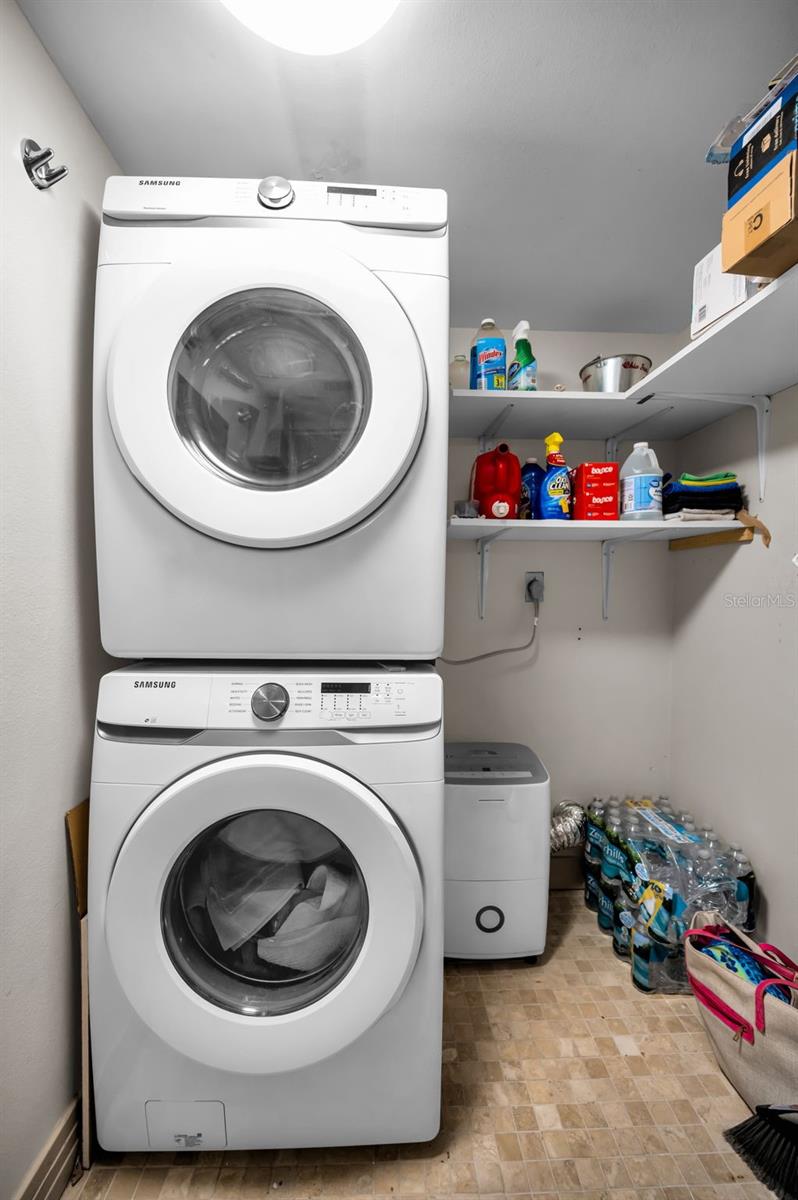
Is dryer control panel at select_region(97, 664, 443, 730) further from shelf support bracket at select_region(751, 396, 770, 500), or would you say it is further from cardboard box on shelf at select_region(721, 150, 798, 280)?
shelf support bracket at select_region(751, 396, 770, 500)

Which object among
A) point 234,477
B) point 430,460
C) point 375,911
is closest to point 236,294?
point 234,477

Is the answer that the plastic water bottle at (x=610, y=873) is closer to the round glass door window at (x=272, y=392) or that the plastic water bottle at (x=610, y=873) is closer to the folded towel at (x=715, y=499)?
the folded towel at (x=715, y=499)

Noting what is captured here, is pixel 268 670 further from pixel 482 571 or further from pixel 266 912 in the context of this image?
pixel 482 571

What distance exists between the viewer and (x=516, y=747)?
6.62ft

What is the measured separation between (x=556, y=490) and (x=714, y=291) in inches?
25.9

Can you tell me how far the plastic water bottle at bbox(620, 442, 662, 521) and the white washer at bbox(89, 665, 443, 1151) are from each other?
0.98m

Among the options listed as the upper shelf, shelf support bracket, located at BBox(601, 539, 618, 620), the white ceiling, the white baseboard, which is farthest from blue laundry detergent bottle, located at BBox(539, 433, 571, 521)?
the white baseboard

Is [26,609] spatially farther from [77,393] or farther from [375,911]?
[375,911]

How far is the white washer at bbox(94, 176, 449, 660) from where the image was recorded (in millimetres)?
1055

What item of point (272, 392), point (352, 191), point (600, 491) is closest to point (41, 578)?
point (272, 392)

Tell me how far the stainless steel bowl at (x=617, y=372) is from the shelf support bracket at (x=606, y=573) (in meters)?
0.61

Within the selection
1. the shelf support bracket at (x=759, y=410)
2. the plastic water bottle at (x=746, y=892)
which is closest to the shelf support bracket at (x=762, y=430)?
the shelf support bracket at (x=759, y=410)

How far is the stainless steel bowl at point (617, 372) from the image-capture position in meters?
1.77

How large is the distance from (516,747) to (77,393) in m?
1.68
